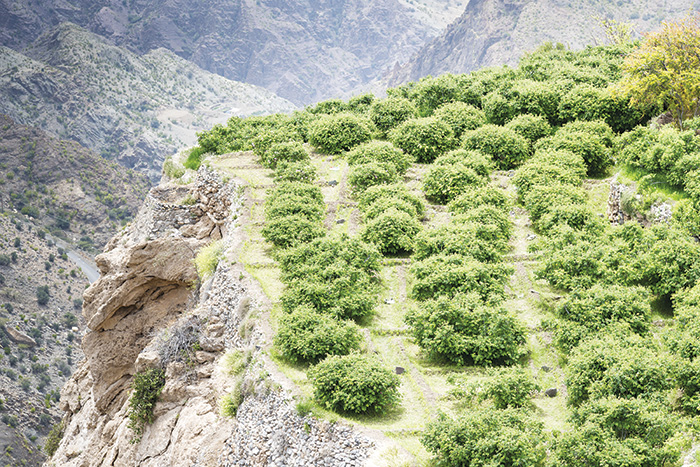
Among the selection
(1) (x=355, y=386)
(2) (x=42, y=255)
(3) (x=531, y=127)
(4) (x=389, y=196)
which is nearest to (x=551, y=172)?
(3) (x=531, y=127)

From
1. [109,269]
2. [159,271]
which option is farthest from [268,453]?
[109,269]

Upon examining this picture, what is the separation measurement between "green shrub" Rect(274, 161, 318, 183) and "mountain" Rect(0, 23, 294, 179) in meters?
137

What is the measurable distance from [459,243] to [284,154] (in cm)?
1278

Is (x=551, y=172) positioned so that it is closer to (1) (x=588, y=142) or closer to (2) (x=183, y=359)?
(1) (x=588, y=142)

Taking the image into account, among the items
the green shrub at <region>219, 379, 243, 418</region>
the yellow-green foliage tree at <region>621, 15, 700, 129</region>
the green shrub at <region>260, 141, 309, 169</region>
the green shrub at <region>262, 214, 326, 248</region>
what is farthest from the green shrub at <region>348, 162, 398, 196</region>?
the green shrub at <region>219, 379, 243, 418</region>

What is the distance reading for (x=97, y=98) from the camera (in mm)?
171875

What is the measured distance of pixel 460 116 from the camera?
119 ft

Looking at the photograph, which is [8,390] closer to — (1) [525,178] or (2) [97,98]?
(1) [525,178]

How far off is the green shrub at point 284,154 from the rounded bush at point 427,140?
491 centimetres

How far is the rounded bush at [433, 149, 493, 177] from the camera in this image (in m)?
30.7

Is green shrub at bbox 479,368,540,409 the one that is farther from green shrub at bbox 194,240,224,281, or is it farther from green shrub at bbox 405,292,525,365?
green shrub at bbox 194,240,224,281

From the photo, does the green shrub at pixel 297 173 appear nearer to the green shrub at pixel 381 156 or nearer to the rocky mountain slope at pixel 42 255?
the green shrub at pixel 381 156

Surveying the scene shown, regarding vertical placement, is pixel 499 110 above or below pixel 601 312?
above

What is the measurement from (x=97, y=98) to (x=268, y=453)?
555 feet
